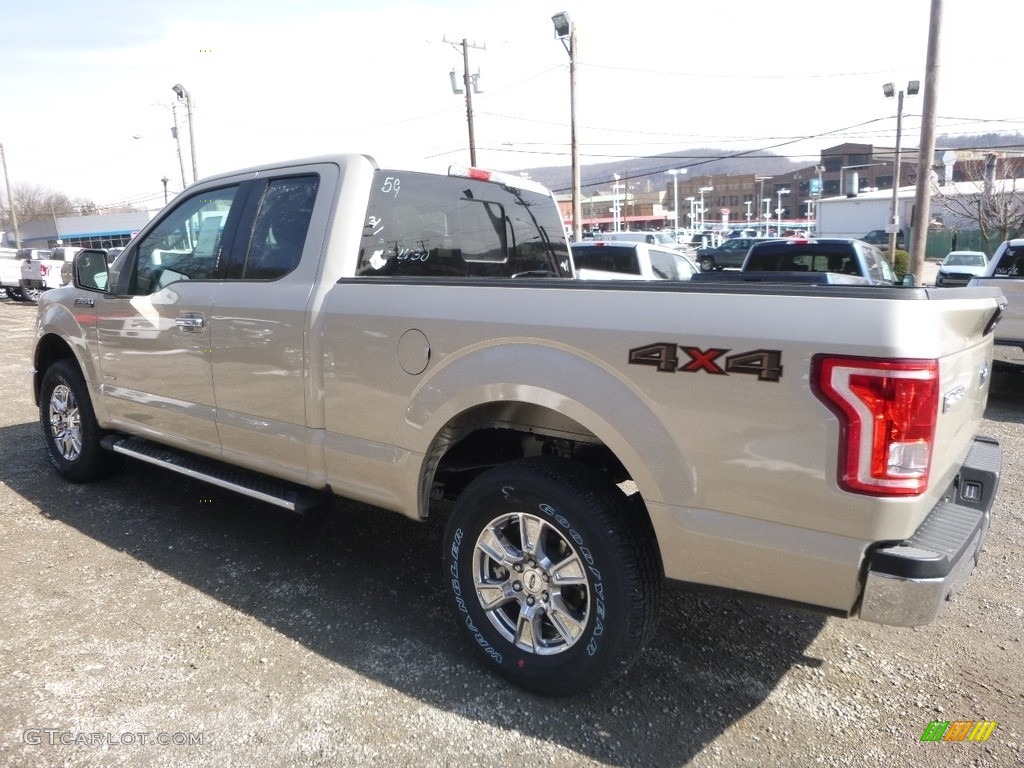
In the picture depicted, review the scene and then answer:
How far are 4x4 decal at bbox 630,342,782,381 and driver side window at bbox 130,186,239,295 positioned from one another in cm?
260

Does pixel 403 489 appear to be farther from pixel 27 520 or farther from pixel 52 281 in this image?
pixel 52 281

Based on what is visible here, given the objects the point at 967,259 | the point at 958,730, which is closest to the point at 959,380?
the point at 958,730

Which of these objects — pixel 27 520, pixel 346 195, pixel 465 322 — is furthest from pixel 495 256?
pixel 27 520

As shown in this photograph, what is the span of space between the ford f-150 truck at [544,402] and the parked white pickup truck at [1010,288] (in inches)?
224

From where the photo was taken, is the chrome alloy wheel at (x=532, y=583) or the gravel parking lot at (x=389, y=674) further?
the chrome alloy wheel at (x=532, y=583)

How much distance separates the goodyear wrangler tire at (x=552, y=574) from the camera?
8.73 feet

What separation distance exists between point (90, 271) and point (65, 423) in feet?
3.87

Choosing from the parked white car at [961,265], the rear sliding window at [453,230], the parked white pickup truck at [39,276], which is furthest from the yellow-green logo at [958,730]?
the parked white car at [961,265]

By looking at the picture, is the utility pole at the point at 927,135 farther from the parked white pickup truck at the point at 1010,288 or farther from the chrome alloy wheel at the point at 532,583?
the chrome alloy wheel at the point at 532,583

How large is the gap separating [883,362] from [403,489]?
1.95m

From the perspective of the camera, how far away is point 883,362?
2104 mm

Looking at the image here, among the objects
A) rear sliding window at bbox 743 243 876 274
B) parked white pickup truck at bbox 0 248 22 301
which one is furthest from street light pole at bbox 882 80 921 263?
parked white pickup truck at bbox 0 248 22 301

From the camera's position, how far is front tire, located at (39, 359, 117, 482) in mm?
5211

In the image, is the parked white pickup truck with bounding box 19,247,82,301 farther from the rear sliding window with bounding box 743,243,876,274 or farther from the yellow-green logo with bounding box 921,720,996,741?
the yellow-green logo with bounding box 921,720,996,741
